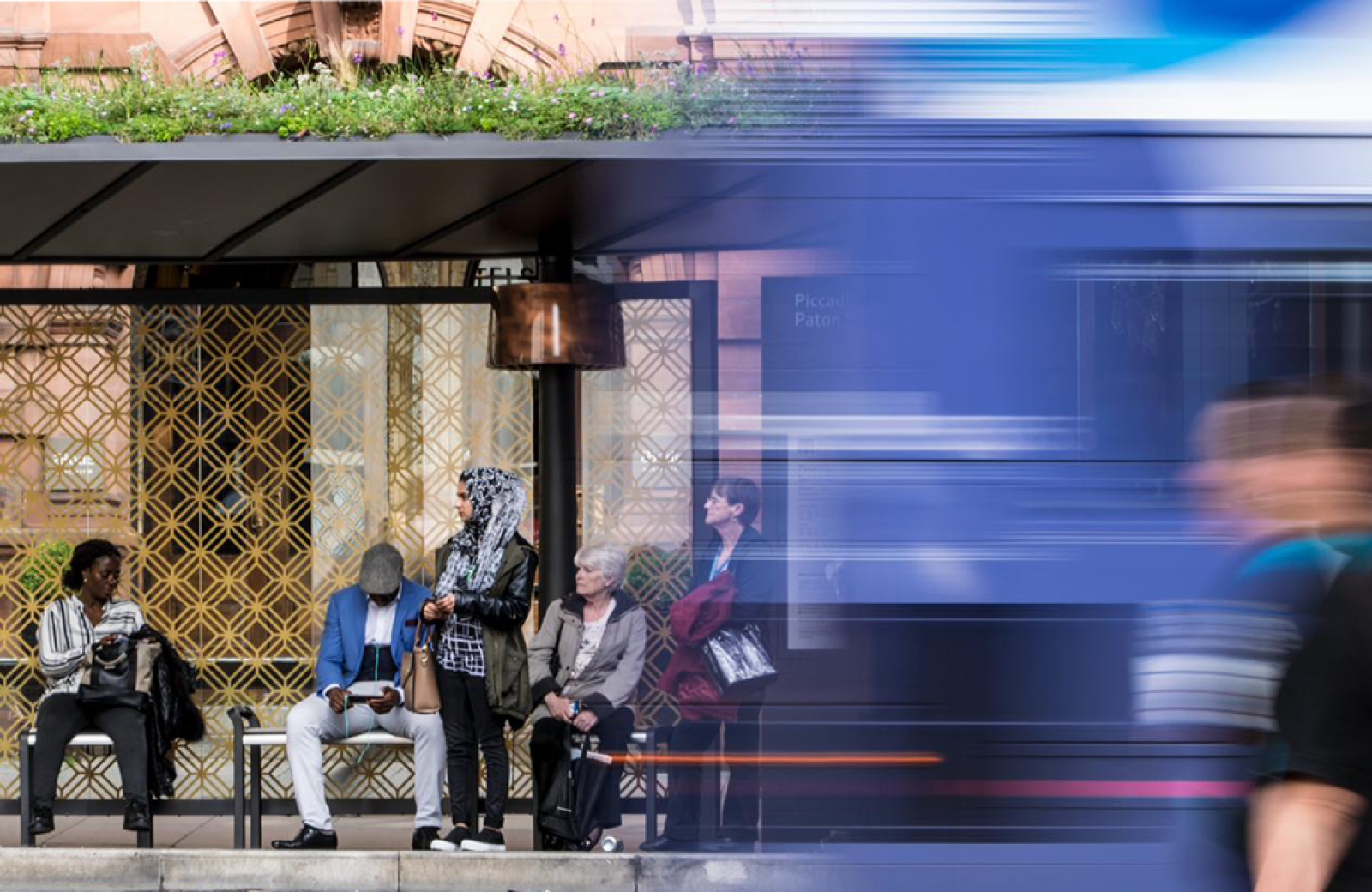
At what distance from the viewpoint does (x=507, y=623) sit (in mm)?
7668

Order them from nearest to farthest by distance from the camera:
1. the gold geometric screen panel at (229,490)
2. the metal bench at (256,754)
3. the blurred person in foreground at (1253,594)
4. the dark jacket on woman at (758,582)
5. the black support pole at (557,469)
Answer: the blurred person in foreground at (1253,594) < the dark jacket on woman at (758,582) < the metal bench at (256,754) < the black support pole at (557,469) < the gold geometric screen panel at (229,490)

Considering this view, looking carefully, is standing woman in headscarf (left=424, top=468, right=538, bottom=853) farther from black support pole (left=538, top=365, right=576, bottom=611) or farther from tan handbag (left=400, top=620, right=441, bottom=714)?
black support pole (left=538, top=365, right=576, bottom=611)

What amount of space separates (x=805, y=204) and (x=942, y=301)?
0.43m

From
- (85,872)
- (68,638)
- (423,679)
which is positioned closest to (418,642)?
(423,679)

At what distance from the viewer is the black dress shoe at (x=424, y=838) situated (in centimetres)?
778

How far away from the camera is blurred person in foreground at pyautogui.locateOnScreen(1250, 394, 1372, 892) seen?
98.7 inches

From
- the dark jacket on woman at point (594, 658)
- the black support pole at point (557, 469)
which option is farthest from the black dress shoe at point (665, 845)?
the black support pole at point (557, 469)

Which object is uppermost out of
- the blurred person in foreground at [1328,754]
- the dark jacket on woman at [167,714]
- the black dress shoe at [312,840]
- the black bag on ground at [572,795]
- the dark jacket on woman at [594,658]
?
the blurred person in foreground at [1328,754]

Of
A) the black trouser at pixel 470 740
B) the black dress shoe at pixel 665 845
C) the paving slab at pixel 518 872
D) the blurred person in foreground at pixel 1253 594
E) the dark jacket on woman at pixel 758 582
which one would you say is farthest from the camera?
the black trouser at pixel 470 740

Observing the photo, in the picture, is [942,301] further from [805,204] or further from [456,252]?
[456,252]

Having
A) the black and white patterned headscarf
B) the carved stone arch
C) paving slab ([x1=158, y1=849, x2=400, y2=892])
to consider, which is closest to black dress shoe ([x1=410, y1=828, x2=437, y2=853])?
paving slab ([x1=158, y1=849, x2=400, y2=892])

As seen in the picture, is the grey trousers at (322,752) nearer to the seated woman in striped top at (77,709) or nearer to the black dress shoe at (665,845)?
the seated woman in striped top at (77,709)

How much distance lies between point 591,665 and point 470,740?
0.70 m

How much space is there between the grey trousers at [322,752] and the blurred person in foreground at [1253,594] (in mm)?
4907
